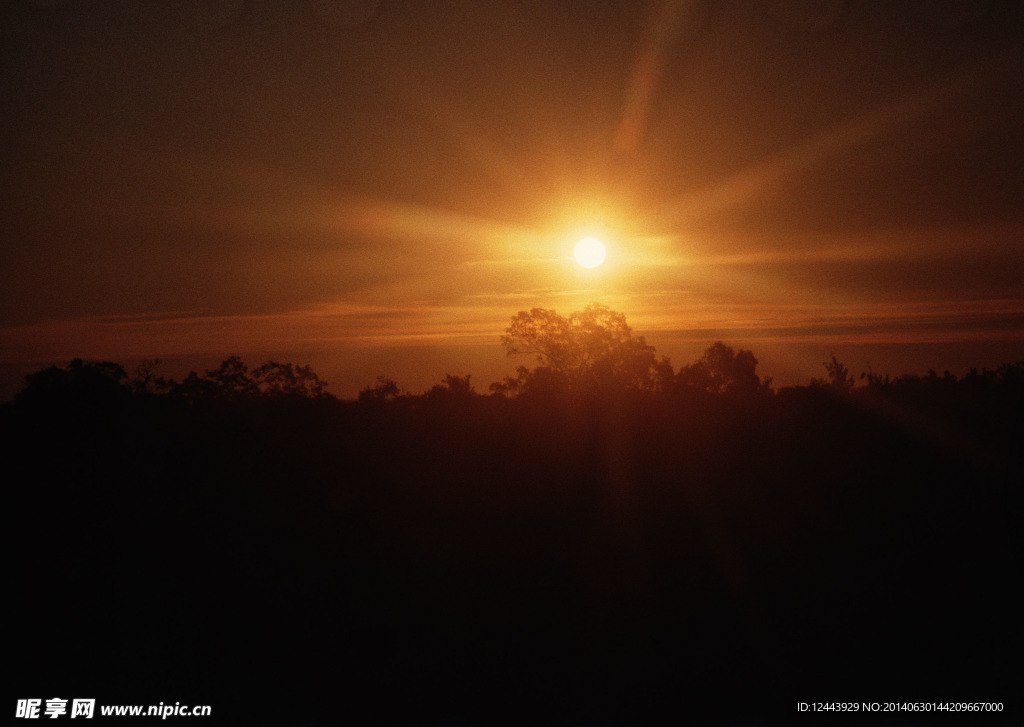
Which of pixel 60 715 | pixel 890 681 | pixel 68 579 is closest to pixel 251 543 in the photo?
pixel 68 579

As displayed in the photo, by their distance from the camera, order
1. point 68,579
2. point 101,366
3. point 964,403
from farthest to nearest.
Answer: point 101,366 → point 964,403 → point 68,579

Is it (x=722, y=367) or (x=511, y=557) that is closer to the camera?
(x=511, y=557)

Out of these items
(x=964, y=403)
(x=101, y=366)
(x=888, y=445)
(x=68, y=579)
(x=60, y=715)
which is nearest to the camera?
(x=60, y=715)

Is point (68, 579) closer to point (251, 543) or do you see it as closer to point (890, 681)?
point (251, 543)

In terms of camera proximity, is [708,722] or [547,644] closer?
[708,722]

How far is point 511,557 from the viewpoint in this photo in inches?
608

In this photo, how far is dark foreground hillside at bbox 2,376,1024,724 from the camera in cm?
1284

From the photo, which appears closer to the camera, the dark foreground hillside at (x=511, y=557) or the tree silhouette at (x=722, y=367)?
the dark foreground hillside at (x=511, y=557)

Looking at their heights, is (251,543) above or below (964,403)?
below

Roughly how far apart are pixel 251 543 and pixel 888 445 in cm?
1366

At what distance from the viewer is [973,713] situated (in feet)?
37.8

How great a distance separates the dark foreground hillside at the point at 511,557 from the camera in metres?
12.8

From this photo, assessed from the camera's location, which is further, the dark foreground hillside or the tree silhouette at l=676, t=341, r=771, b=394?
the tree silhouette at l=676, t=341, r=771, b=394

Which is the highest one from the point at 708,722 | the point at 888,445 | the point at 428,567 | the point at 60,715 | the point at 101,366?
the point at 101,366
